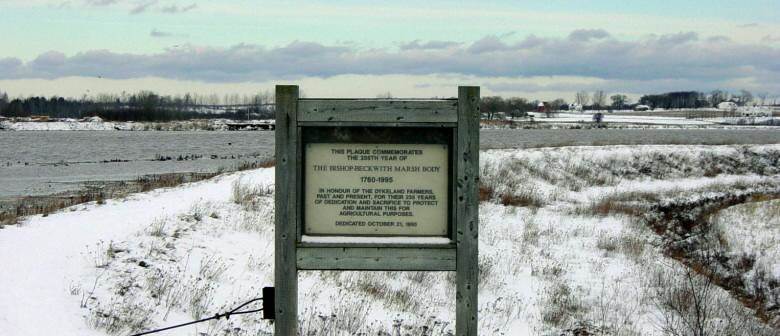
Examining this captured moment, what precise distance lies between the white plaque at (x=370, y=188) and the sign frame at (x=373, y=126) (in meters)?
0.10

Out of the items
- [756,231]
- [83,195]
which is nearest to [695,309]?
[756,231]

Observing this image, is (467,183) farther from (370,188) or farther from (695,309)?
(695,309)

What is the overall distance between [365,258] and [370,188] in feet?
1.78

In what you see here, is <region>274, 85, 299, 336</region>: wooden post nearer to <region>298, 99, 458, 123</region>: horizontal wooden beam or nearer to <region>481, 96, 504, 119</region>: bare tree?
<region>298, 99, 458, 123</region>: horizontal wooden beam

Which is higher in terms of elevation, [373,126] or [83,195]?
[373,126]

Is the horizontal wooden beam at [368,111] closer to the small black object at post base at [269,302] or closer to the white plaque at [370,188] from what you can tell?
the white plaque at [370,188]

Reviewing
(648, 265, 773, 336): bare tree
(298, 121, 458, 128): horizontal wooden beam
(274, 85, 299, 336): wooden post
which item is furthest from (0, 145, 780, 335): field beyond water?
(298, 121, 458, 128): horizontal wooden beam

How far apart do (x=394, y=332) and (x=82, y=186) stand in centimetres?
2228

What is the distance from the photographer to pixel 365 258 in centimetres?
593

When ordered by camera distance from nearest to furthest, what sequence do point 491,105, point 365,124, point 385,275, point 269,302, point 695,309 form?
point 365,124
point 269,302
point 695,309
point 385,275
point 491,105

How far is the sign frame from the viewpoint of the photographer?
5906 mm

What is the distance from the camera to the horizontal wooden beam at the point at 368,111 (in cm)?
590

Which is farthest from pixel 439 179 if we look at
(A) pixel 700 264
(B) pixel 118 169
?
(B) pixel 118 169

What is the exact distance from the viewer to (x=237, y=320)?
8.43 meters
